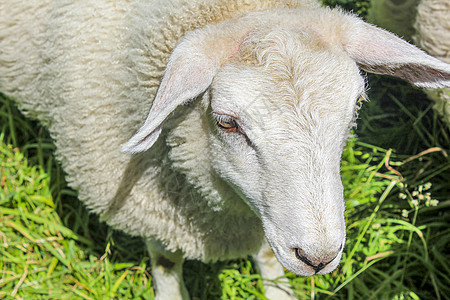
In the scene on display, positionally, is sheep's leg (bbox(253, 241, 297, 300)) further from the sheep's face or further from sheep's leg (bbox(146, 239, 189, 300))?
the sheep's face

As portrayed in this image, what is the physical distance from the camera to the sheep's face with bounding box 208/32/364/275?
4.95 feet

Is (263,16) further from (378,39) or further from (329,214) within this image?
(329,214)

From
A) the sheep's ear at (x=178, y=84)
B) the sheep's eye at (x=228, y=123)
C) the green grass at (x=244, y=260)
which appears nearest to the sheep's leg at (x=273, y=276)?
the green grass at (x=244, y=260)

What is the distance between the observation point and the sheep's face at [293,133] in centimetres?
151

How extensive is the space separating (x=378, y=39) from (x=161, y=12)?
80 centimetres

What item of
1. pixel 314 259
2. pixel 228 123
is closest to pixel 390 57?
pixel 228 123

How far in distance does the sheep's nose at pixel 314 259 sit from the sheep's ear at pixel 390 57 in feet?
2.18

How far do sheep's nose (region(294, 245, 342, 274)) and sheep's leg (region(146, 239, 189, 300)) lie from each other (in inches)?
43.2

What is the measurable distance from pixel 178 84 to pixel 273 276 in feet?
5.11

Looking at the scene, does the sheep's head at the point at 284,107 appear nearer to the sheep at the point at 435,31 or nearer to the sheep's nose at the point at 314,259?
the sheep's nose at the point at 314,259

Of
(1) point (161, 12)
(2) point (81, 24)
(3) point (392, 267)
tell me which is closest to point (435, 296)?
(3) point (392, 267)

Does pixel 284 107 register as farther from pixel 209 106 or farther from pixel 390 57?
pixel 390 57

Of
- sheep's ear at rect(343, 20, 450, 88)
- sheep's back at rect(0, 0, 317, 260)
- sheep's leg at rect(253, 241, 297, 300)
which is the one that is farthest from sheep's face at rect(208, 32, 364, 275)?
sheep's leg at rect(253, 241, 297, 300)

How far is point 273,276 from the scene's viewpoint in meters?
2.72
